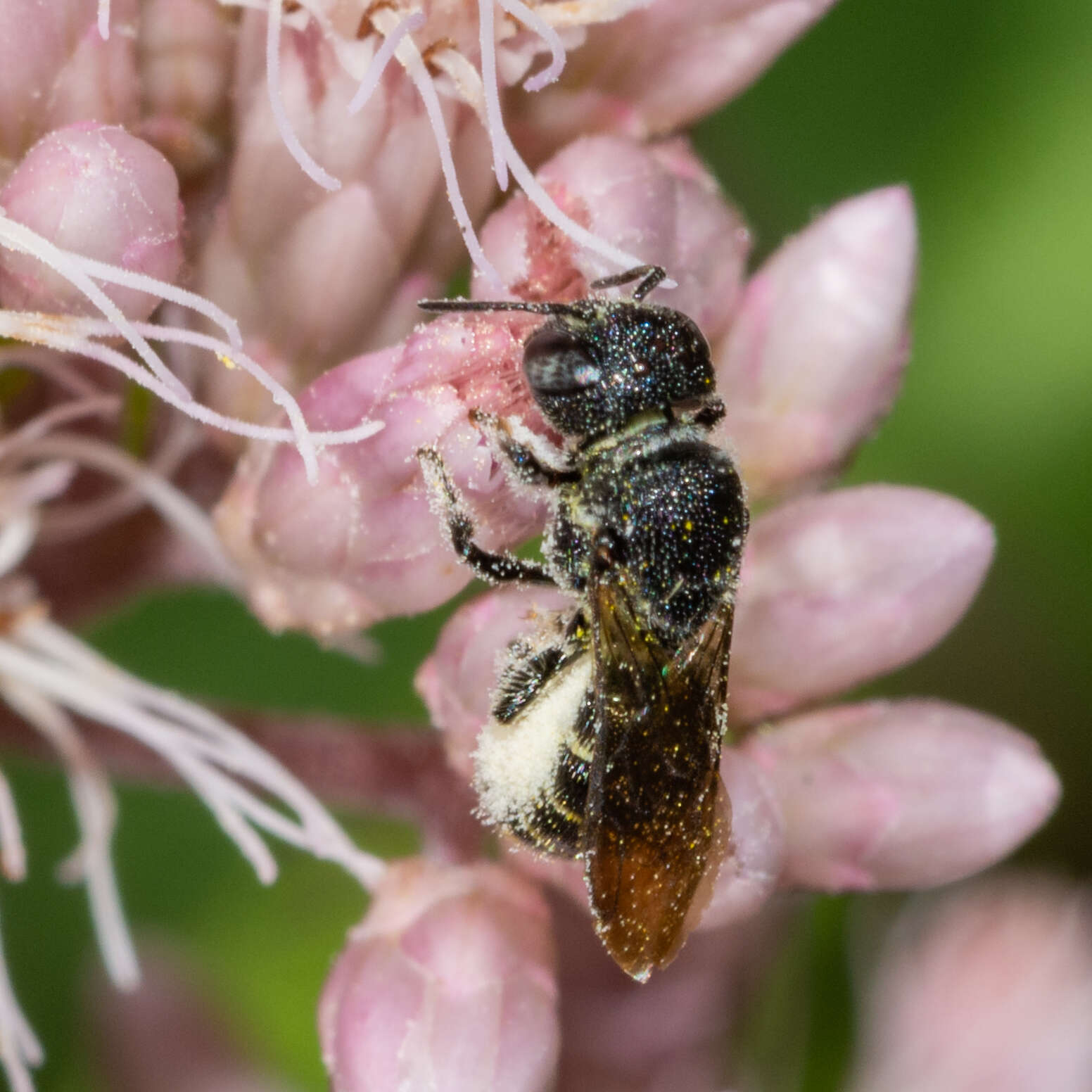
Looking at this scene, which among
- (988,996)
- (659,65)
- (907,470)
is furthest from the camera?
(907,470)

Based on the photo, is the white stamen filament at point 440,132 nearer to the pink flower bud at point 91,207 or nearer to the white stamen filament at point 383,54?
the white stamen filament at point 383,54

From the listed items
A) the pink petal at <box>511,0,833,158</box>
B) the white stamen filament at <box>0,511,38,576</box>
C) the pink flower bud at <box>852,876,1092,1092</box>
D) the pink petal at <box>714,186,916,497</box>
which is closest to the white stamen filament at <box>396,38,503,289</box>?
the pink petal at <box>511,0,833,158</box>

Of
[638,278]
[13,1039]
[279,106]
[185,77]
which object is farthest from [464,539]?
[13,1039]

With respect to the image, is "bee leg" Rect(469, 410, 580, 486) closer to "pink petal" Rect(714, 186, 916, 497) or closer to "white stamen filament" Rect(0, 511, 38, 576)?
"pink petal" Rect(714, 186, 916, 497)

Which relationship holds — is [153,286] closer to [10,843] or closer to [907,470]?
[10,843]

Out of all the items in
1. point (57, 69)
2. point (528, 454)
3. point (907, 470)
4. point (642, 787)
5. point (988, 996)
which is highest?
point (57, 69)

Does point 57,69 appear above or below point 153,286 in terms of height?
above

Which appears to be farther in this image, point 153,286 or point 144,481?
point 144,481

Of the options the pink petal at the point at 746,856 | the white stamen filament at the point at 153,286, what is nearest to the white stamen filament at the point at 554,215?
the white stamen filament at the point at 153,286
